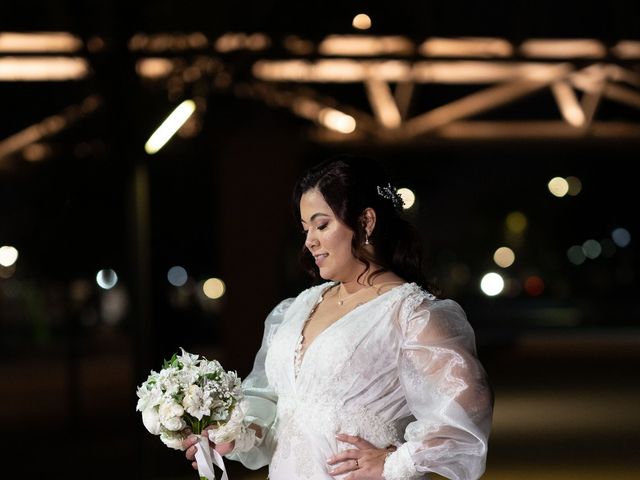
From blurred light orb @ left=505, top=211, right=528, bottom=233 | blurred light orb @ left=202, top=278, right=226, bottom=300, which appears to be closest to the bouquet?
blurred light orb @ left=202, top=278, right=226, bottom=300

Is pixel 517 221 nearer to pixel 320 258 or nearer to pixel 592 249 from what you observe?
pixel 592 249

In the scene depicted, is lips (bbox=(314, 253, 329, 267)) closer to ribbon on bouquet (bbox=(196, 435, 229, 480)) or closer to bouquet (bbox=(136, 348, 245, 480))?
bouquet (bbox=(136, 348, 245, 480))

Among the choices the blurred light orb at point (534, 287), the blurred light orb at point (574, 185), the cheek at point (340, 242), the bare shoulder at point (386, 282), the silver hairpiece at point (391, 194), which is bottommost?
the bare shoulder at point (386, 282)

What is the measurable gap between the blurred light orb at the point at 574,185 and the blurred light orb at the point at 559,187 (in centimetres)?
25

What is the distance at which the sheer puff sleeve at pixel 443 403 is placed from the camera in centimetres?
453

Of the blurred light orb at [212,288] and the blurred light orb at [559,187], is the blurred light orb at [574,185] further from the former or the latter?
the blurred light orb at [212,288]

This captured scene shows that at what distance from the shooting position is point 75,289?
20.3m

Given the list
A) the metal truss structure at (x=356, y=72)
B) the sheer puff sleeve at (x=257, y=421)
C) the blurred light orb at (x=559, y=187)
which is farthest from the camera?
the blurred light orb at (x=559, y=187)

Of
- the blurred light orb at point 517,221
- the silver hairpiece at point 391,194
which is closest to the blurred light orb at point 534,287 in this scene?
the blurred light orb at point 517,221

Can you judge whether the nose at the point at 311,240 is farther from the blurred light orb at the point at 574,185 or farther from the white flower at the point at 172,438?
the blurred light orb at the point at 574,185

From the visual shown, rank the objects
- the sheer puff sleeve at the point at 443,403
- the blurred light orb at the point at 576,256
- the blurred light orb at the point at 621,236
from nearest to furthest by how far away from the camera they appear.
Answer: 1. the sheer puff sleeve at the point at 443,403
2. the blurred light orb at the point at 621,236
3. the blurred light orb at the point at 576,256

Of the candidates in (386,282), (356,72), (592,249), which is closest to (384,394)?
(386,282)

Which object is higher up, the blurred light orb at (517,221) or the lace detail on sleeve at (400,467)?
the blurred light orb at (517,221)

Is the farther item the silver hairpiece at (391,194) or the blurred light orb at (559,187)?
the blurred light orb at (559,187)
